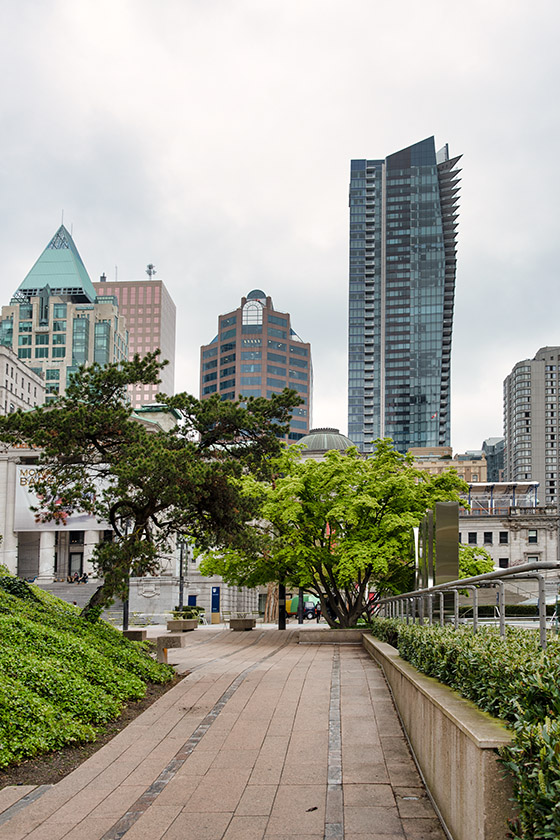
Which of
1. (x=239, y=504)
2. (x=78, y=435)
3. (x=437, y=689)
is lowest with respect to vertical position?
(x=437, y=689)

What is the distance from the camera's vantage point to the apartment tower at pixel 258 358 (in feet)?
562

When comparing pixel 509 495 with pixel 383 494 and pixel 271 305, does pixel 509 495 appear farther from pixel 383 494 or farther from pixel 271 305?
pixel 271 305

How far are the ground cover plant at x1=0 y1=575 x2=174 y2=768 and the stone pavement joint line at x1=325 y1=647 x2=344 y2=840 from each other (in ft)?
10.0

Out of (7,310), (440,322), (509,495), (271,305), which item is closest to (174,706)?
(509,495)

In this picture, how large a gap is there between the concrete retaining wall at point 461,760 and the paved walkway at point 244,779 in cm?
40

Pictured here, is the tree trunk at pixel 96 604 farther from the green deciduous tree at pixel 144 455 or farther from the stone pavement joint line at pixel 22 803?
the stone pavement joint line at pixel 22 803

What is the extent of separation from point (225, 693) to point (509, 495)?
80.6 metres

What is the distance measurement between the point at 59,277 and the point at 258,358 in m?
47.0

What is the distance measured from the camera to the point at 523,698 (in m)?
4.71

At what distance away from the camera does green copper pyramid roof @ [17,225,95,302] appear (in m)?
176

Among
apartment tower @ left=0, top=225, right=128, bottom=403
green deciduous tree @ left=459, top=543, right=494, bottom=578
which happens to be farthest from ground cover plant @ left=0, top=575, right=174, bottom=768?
apartment tower @ left=0, top=225, right=128, bottom=403

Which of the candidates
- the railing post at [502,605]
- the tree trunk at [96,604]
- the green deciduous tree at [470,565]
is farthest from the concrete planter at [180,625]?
the railing post at [502,605]

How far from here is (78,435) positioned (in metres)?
19.7

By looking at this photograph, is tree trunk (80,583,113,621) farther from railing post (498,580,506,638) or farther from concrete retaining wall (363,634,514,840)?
railing post (498,580,506,638)
